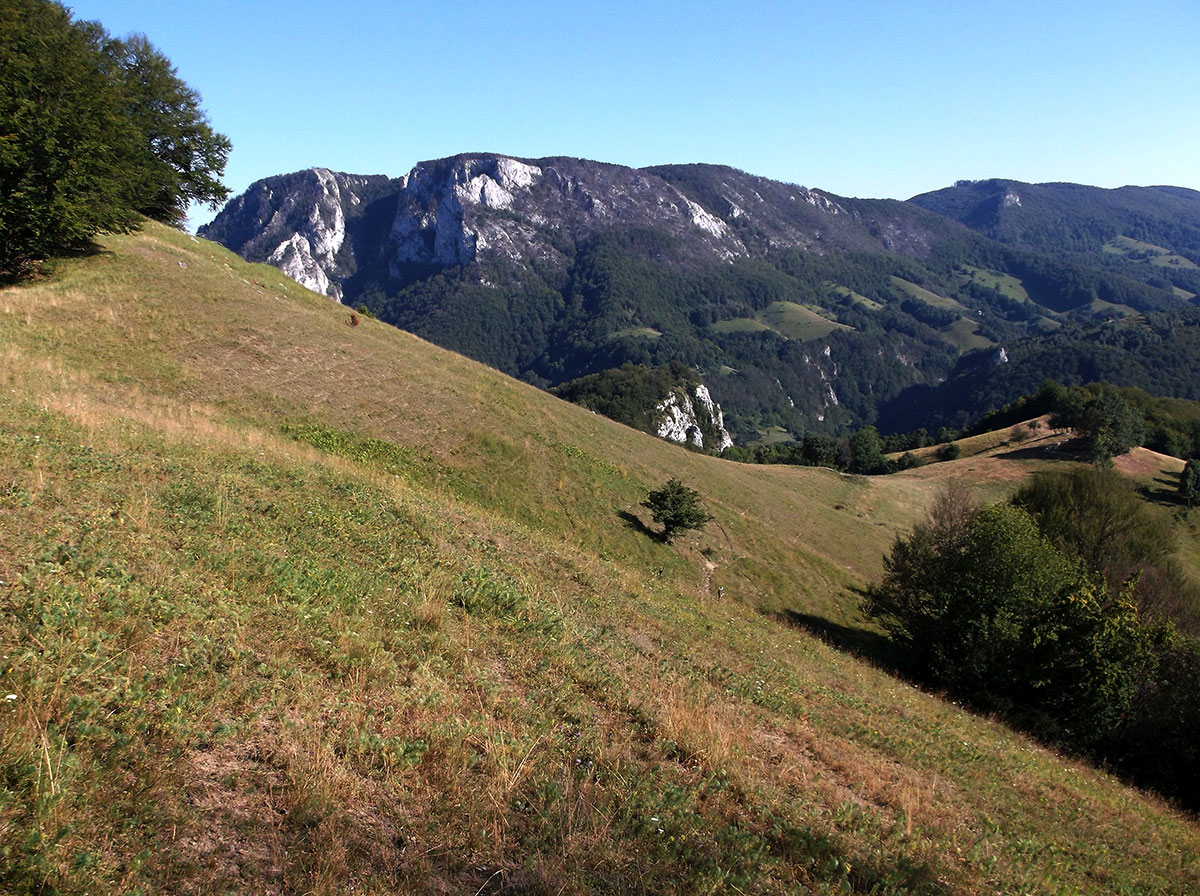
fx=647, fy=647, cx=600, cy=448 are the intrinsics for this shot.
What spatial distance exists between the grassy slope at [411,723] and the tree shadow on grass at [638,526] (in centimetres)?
1258

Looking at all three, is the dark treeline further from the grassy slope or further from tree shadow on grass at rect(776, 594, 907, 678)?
the grassy slope

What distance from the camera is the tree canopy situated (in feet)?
87.0

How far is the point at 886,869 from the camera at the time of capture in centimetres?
626

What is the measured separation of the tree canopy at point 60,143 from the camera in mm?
26516

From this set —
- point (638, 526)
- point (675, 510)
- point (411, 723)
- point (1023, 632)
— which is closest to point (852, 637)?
point (1023, 632)

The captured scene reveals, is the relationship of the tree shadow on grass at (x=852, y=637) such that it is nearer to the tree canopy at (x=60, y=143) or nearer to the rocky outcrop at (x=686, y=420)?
the tree canopy at (x=60, y=143)

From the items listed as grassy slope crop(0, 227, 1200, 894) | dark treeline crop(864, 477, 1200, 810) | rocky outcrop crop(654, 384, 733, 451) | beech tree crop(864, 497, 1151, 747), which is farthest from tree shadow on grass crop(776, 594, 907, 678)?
rocky outcrop crop(654, 384, 733, 451)

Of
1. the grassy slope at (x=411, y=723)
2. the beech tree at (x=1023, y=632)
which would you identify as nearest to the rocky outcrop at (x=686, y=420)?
the beech tree at (x=1023, y=632)

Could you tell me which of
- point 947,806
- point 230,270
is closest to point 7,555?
point 947,806

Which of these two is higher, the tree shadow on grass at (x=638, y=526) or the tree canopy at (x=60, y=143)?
the tree canopy at (x=60, y=143)

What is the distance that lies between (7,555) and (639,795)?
6926 mm

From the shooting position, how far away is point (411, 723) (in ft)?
20.4

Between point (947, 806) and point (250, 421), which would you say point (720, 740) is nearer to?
point (947, 806)

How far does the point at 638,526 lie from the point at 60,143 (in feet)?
100.0
